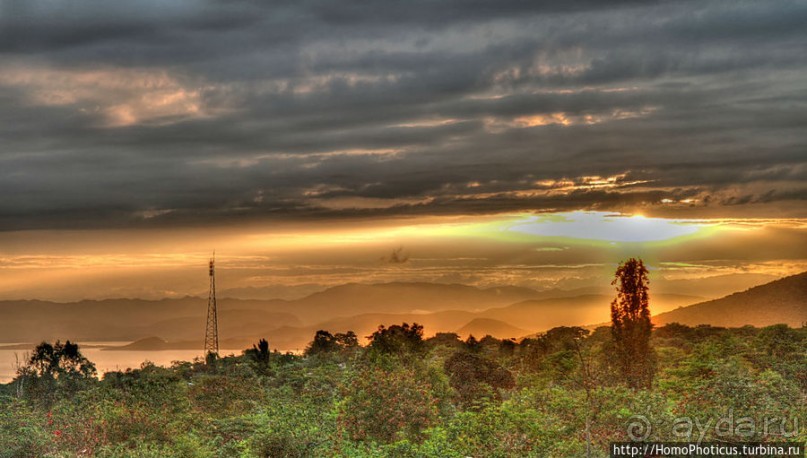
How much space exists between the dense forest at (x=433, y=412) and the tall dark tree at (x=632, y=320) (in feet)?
4.59

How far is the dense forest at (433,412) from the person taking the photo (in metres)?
32.0

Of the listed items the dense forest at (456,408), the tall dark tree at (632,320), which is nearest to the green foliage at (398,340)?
the dense forest at (456,408)

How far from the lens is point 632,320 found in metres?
57.8

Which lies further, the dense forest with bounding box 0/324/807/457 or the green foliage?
the green foliage

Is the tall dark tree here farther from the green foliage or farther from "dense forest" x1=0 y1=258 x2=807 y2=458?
the green foliage

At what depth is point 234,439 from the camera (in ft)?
129

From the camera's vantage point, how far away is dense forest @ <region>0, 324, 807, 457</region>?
31953 millimetres

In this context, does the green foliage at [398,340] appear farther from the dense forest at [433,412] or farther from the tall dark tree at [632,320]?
the tall dark tree at [632,320]

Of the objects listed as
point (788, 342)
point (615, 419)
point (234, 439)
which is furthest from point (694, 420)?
point (788, 342)

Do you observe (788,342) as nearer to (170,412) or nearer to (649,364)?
(649,364)

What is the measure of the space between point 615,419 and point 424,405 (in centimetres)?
871

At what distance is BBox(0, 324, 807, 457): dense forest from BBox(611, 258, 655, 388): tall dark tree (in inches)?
55.1

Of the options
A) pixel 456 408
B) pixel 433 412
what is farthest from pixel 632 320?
pixel 433 412

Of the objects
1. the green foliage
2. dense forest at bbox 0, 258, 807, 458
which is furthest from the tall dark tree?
the green foliage
